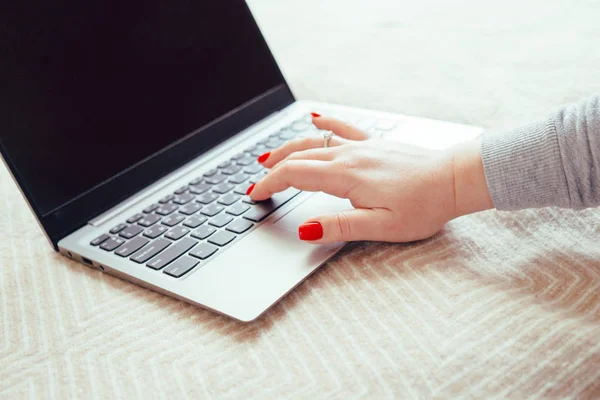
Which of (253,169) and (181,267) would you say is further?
(253,169)

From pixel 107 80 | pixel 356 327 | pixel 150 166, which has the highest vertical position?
pixel 107 80

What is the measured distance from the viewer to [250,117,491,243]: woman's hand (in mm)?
527

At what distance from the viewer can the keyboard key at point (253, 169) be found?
701mm

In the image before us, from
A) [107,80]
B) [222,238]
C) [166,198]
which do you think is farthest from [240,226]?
[107,80]

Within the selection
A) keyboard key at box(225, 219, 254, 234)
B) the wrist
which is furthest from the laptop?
the wrist

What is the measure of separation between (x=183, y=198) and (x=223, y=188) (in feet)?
0.15

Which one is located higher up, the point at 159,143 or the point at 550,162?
the point at 159,143

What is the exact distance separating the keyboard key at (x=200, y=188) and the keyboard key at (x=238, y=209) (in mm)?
63

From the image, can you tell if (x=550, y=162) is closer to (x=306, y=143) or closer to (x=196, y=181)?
(x=306, y=143)

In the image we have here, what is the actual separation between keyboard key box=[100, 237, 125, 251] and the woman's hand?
16 cm

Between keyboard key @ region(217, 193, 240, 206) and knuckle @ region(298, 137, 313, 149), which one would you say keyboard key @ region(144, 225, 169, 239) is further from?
knuckle @ region(298, 137, 313, 149)

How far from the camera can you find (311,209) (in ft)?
2.01

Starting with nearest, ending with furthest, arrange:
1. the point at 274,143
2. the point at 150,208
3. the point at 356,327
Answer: the point at 356,327, the point at 150,208, the point at 274,143

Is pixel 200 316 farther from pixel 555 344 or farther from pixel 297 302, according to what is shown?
pixel 555 344
